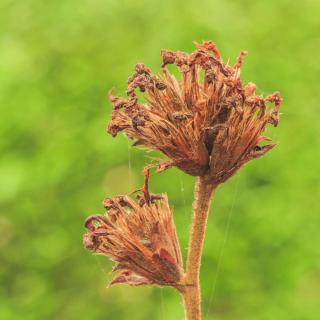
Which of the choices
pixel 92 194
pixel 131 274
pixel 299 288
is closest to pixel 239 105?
pixel 131 274

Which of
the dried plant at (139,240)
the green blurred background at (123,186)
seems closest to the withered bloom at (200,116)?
the dried plant at (139,240)

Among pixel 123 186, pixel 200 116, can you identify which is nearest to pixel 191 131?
pixel 200 116

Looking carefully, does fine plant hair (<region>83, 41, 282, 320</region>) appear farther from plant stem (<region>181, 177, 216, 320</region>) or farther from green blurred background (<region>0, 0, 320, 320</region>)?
green blurred background (<region>0, 0, 320, 320</region>)

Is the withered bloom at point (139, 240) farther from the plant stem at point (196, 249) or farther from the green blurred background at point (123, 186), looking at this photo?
the green blurred background at point (123, 186)

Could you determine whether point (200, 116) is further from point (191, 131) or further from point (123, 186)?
point (123, 186)

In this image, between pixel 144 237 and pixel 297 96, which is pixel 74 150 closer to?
pixel 297 96

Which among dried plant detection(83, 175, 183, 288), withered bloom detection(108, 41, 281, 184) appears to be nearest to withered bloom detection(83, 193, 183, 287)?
dried plant detection(83, 175, 183, 288)
